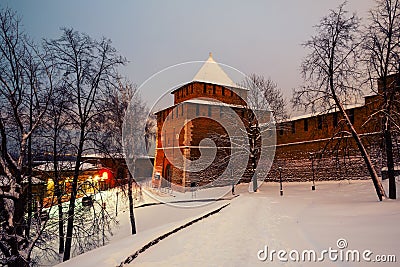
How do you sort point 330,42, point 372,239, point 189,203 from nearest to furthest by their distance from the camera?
point 372,239 → point 330,42 → point 189,203

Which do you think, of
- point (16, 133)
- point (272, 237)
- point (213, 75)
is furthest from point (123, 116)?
point (213, 75)

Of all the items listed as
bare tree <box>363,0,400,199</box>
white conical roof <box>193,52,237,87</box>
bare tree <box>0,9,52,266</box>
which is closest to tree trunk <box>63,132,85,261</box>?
bare tree <box>0,9,52,266</box>

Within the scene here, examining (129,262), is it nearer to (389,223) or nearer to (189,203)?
(389,223)

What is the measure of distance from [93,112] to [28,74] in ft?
8.00

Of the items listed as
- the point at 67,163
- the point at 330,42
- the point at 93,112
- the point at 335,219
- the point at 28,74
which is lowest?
the point at 335,219

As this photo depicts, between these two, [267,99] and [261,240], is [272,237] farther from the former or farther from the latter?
[267,99]

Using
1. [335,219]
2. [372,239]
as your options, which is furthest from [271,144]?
[372,239]

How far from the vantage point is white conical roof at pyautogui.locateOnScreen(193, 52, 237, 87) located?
92.3 feet

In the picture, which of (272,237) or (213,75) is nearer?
(272,237)

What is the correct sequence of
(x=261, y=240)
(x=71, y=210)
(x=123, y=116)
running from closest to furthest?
(x=261, y=240) → (x=71, y=210) → (x=123, y=116)

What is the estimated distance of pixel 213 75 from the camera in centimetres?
2880

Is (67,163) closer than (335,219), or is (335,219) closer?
(335,219)

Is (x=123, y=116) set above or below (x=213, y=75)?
below

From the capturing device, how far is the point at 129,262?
4559mm
